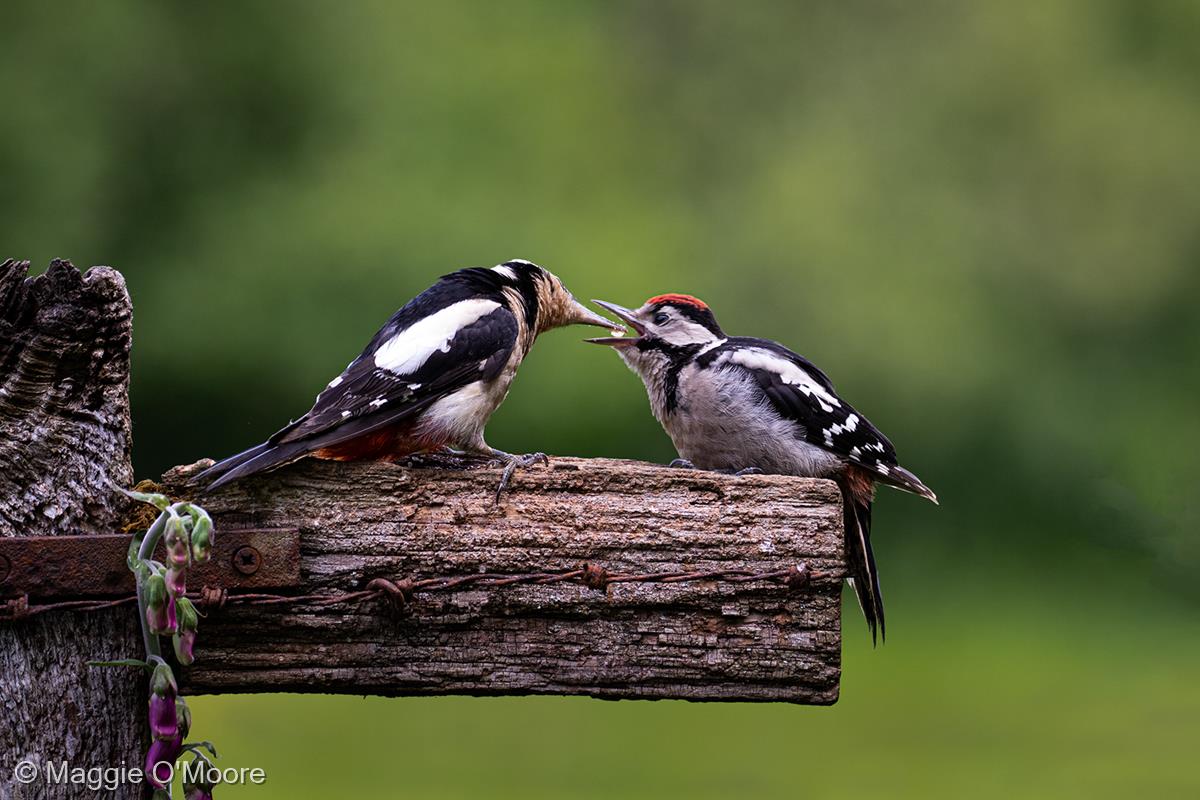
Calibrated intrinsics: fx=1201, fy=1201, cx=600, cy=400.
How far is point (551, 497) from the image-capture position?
1366 mm

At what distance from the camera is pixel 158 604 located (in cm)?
111

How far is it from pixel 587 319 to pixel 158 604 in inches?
38.4

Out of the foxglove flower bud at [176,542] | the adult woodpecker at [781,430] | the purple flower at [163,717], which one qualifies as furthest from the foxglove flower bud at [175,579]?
the adult woodpecker at [781,430]

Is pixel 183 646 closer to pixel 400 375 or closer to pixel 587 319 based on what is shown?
pixel 400 375

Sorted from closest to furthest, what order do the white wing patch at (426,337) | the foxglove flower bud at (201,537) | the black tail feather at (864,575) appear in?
the foxglove flower bud at (201,537) → the white wing patch at (426,337) → the black tail feather at (864,575)

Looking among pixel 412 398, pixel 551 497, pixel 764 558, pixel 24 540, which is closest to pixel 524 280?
pixel 412 398

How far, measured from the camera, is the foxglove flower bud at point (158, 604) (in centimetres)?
110

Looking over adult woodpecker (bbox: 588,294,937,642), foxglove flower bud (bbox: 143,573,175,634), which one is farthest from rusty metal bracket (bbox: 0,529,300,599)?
adult woodpecker (bbox: 588,294,937,642)

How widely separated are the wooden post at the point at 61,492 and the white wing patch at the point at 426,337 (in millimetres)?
342

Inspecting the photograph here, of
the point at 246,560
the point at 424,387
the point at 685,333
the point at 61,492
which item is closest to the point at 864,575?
the point at 685,333

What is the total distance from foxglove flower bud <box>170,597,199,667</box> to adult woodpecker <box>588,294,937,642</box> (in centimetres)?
77

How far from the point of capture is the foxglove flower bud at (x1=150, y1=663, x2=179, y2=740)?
1.15 metres

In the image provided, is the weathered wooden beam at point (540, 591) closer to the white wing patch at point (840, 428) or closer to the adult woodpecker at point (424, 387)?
the adult woodpecker at point (424, 387)

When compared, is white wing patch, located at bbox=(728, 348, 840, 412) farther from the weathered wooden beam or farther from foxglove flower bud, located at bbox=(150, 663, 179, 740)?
foxglove flower bud, located at bbox=(150, 663, 179, 740)
